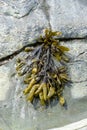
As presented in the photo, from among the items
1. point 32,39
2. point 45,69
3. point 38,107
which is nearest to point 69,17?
point 32,39

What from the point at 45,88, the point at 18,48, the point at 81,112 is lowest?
the point at 81,112

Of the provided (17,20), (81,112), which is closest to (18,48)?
(17,20)

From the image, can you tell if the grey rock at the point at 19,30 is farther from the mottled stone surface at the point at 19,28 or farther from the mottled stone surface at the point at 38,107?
the mottled stone surface at the point at 38,107

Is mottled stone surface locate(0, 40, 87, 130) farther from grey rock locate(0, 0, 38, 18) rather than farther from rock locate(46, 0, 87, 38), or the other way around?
grey rock locate(0, 0, 38, 18)

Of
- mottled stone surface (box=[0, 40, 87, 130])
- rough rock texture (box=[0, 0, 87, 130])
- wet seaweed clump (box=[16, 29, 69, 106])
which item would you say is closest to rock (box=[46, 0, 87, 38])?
rough rock texture (box=[0, 0, 87, 130])

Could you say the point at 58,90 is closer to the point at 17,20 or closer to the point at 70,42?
the point at 70,42

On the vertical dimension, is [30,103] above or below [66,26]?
below

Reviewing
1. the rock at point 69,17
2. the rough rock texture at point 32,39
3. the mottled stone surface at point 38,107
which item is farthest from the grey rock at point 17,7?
the mottled stone surface at point 38,107
